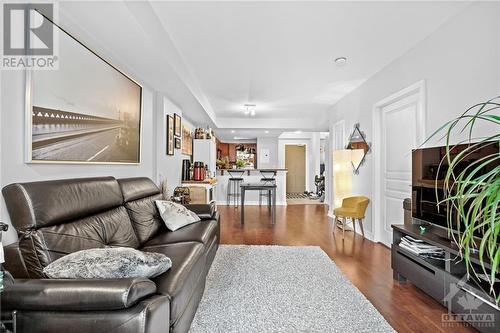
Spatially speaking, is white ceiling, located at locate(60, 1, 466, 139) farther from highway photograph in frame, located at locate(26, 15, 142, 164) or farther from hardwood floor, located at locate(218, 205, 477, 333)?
hardwood floor, located at locate(218, 205, 477, 333)

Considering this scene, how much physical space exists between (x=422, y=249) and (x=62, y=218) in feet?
9.06

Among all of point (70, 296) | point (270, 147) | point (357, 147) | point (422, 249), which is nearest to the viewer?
point (70, 296)

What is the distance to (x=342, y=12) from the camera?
97.3 inches

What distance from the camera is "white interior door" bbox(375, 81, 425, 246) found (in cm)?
339

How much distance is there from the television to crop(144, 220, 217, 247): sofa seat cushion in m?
2.01

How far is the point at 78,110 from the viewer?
7.00 ft

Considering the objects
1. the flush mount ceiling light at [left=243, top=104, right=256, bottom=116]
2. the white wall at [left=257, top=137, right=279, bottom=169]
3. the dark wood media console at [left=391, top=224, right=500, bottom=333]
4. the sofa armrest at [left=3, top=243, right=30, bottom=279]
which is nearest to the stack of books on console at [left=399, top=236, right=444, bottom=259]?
the dark wood media console at [left=391, top=224, right=500, bottom=333]

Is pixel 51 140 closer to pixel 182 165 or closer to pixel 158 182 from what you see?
pixel 158 182

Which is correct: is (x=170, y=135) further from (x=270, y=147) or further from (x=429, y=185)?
(x=270, y=147)

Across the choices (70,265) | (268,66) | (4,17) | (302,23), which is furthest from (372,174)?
(4,17)

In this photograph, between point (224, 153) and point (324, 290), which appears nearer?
point (324, 290)

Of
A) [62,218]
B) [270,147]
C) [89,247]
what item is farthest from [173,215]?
[270,147]

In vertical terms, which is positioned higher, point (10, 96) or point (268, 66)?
point (268, 66)

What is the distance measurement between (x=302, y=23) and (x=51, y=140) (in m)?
2.40
